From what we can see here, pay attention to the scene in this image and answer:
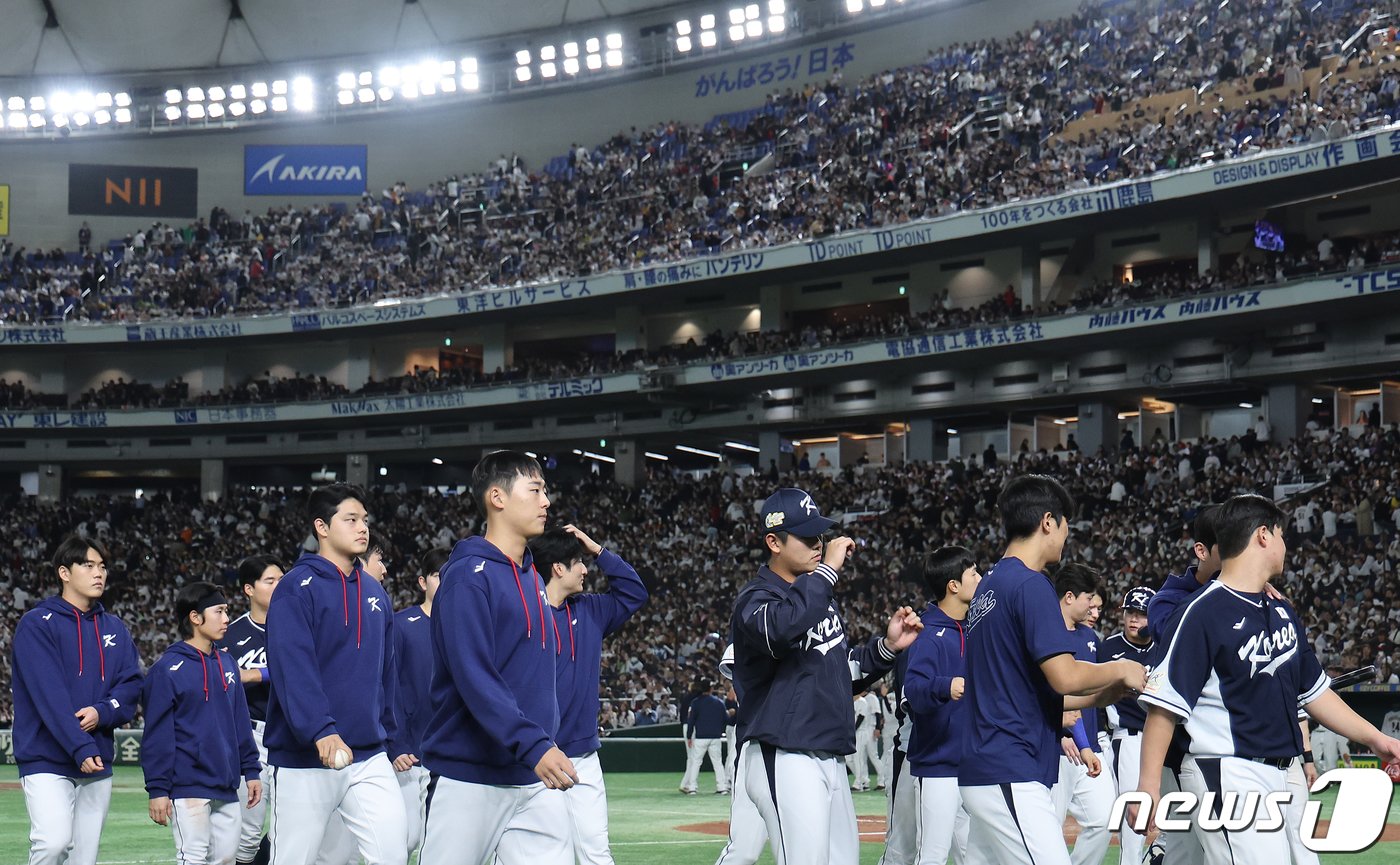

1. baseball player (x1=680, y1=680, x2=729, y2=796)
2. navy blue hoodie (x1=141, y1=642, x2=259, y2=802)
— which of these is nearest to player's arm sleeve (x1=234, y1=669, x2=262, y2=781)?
navy blue hoodie (x1=141, y1=642, x2=259, y2=802)

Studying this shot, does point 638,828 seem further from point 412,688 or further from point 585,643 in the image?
point 585,643

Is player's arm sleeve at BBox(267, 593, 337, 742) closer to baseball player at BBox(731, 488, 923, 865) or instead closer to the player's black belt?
baseball player at BBox(731, 488, 923, 865)

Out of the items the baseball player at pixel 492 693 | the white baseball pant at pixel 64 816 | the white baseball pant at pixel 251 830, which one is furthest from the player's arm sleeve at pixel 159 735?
the baseball player at pixel 492 693

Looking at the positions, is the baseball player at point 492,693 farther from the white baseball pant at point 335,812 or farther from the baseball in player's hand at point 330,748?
the white baseball pant at point 335,812

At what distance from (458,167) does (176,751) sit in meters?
52.5

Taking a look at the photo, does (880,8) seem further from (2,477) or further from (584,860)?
(584,860)

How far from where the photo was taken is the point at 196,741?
8.63 metres

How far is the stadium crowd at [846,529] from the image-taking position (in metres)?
29.7

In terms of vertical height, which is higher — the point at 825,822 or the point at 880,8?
the point at 880,8

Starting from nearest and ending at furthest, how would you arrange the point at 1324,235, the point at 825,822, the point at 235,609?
1. the point at 825,822
2. the point at 1324,235
3. the point at 235,609

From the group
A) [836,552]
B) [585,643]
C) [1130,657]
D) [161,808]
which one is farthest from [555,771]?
[1130,657]

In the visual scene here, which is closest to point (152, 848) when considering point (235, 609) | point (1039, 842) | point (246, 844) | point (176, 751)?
point (246, 844)

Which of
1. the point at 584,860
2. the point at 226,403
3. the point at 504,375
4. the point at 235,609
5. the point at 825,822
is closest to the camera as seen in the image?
the point at 825,822

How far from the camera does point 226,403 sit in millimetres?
53656
